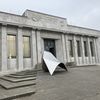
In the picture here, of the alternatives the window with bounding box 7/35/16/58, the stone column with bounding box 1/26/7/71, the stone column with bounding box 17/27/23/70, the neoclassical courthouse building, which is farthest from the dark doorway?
the stone column with bounding box 1/26/7/71

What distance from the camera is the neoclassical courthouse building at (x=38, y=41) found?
13.2 m

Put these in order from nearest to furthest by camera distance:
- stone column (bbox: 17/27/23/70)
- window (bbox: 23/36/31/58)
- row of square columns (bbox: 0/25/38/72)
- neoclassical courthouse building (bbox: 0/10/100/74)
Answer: row of square columns (bbox: 0/25/38/72), neoclassical courthouse building (bbox: 0/10/100/74), stone column (bbox: 17/27/23/70), window (bbox: 23/36/31/58)

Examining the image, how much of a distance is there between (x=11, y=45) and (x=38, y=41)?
11.0 ft

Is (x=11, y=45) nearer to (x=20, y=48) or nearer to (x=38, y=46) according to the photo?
(x=20, y=48)

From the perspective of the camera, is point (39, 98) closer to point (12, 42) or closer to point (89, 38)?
point (12, 42)

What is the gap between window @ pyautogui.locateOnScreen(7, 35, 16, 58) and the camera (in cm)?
1334

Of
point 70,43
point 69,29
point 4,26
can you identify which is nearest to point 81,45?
point 70,43

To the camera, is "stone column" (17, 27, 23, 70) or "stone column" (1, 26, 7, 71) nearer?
"stone column" (1, 26, 7, 71)

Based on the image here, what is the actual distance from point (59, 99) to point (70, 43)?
14590 mm

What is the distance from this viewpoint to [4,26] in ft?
43.0

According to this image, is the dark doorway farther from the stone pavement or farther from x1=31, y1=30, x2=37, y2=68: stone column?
the stone pavement

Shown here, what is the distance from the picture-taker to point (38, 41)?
599 inches

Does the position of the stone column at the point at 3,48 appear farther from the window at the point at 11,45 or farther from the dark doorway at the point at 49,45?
the dark doorway at the point at 49,45

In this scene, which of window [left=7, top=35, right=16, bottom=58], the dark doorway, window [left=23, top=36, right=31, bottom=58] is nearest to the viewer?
window [left=7, top=35, right=16, bottom=58]
